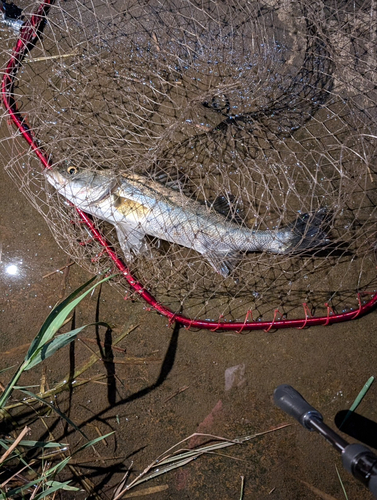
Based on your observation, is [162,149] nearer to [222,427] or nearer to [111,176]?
Answer: [111,176]

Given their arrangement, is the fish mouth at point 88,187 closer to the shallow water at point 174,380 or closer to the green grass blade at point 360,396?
the shallow water at point 174,380

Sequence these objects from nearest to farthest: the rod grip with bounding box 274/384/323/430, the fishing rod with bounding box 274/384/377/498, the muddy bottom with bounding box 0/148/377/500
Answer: the fishing rod with bounding box 274/384/377/498 → the rod grip with bounding box 274/384/323/430 → the muddy bottom with bounding box 0/148/377/500

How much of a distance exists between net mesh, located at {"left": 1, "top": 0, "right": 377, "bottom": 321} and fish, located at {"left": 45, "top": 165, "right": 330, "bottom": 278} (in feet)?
0.39

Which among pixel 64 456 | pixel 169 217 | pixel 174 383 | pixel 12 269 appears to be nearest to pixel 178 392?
pixel 174 383

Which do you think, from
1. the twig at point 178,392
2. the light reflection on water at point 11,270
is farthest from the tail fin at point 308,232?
the light reflection on water at point 11,270

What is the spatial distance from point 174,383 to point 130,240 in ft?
3.59

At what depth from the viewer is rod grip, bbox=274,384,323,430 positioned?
2342mm

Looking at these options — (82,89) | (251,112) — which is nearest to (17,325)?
(82,89)

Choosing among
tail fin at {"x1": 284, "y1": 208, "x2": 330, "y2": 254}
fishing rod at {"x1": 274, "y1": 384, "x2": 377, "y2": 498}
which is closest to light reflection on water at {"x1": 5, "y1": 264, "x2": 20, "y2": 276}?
tail fin at {"x1": 284, "y1": 208, "x2": 330, "y2": 254}

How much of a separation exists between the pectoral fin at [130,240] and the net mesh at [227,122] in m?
0.07

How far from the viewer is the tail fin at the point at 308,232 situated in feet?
9.71

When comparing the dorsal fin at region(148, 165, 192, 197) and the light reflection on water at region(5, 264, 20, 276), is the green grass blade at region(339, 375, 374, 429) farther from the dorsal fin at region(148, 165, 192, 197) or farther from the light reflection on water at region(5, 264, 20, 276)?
the light reflection on water at region(5, 264, 20, 276)

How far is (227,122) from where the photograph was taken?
10.6ft

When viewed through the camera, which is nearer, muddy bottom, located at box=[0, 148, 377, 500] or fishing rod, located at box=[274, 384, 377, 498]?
fishing rod, located at box=[274, 384, 377, 498]
